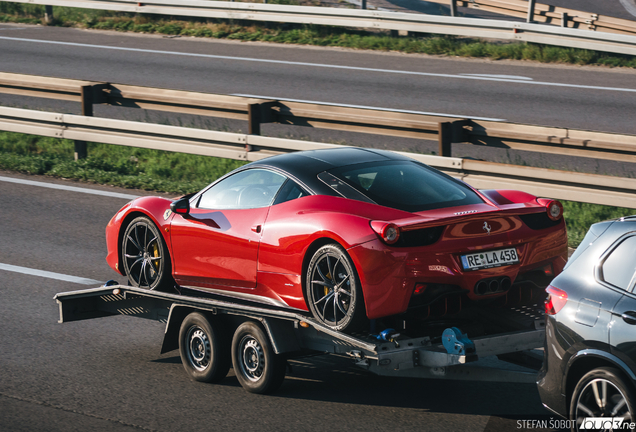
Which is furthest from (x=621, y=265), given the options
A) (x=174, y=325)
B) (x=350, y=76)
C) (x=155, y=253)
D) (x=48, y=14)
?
(x=48, y=14)

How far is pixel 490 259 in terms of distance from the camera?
636 centimetres

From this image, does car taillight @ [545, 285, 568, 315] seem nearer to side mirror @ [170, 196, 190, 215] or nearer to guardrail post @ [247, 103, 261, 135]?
side mirror @ [170, 196, 190, 215]

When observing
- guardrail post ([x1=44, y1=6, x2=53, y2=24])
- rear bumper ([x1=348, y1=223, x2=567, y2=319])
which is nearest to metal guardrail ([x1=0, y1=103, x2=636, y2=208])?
rear bumper ([x1=348, y1=223, x2=567, y2=319])

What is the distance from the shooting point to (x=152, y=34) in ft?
81.0

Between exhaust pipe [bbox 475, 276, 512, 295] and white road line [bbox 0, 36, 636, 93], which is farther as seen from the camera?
white road line [bbox 0, 36, 636, 93]

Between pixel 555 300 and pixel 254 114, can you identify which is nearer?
pixel 555 300

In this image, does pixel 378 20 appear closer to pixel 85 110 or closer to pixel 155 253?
pixel 85 110

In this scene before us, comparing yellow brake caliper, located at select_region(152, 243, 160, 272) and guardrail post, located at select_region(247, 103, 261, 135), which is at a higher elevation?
guardrail post, located at select_region(247, 103, 261, 135)

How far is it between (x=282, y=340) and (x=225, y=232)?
4.06ft

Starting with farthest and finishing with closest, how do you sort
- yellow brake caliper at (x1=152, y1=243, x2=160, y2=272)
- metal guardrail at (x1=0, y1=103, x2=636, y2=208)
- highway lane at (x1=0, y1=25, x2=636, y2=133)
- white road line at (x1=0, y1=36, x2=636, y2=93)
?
white road line at (x1=0, y1=36, x2=636, y2=93) < highway lane at (x1=0, y1=25, x2=636, y2=133) < metal guardrail at (x1=0, y1=103, x2=636, y2=208) < yellow brake caliper at (x1=152, y1=243, x2=160, y2=272)

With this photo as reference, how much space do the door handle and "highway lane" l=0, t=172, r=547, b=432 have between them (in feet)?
4.56

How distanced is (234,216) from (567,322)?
313 centimetres

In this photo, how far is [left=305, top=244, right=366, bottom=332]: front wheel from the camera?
624 cm

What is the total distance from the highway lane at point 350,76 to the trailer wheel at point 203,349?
9.59 m
